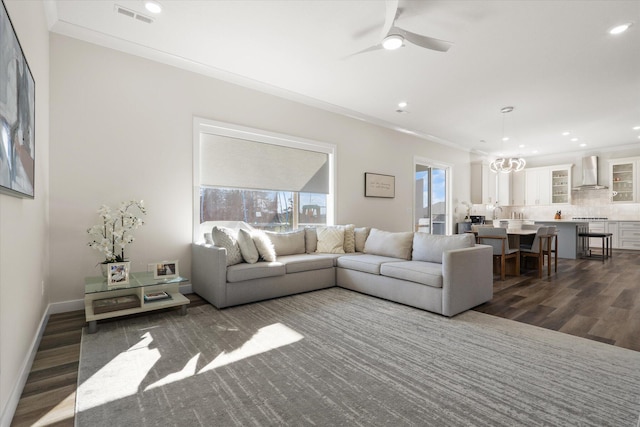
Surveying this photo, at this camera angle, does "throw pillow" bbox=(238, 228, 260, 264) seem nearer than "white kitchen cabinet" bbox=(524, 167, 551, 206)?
Yes

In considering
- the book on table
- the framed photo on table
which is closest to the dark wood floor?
the book on table

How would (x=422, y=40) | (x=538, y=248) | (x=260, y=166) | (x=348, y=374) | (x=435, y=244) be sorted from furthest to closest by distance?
1. (x=538, y=248)
2. (x=260, y=166)
3. (x=435, y=244)
4. (x=422, y=40)
5. (x=348, y=374)

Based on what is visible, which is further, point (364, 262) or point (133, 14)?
point (364, 262)

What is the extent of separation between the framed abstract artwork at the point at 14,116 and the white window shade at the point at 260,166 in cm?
219

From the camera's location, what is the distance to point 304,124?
5.16 metres

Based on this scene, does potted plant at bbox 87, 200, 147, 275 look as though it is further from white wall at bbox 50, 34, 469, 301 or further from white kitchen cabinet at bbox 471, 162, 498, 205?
white kitchen cabinet at bbox 471, 162, 498, 205

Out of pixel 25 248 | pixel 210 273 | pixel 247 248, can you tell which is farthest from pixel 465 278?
pixel 25 248

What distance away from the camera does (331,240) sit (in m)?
4.71

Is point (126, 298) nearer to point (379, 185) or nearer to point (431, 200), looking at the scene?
point (379, 185)

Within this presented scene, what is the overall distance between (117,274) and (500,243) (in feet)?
17.1

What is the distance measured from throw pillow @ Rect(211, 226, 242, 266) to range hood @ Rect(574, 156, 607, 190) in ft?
32.9

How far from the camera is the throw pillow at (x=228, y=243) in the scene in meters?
3.49

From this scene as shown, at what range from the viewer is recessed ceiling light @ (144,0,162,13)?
2.74 metres

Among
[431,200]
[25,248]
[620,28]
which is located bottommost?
[25,248]
